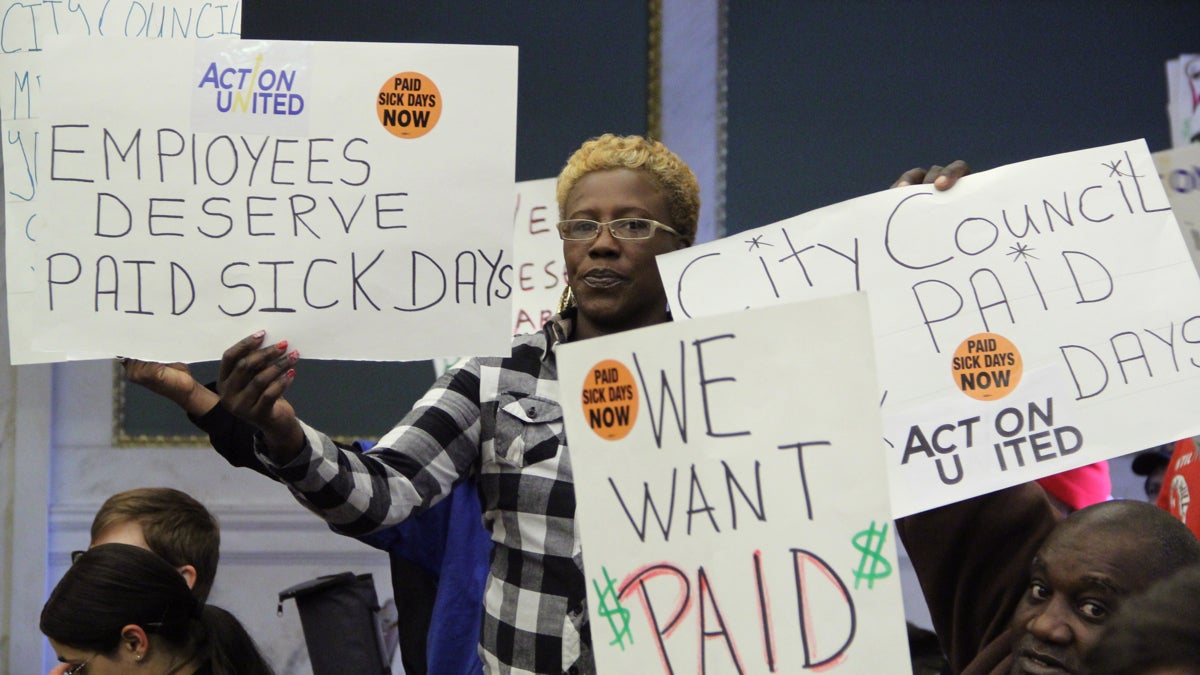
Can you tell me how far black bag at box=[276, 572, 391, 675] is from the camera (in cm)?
258

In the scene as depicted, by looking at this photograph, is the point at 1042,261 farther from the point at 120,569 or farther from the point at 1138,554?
the point at 120,569

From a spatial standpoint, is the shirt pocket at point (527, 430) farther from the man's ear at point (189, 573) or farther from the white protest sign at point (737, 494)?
the man's ear at point (189, 573)

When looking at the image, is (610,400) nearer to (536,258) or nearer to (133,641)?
(133,641)

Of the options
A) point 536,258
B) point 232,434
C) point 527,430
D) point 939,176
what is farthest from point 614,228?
point 536,258

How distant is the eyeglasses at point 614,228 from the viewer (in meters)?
1.87

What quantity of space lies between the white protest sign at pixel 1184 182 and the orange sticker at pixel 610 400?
1.46 m

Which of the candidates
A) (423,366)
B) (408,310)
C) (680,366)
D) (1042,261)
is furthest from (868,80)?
(680,366)

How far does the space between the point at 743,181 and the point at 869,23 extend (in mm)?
670

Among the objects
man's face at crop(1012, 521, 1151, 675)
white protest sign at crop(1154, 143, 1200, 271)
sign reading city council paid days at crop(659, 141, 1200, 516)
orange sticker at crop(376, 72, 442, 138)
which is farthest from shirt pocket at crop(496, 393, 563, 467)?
white protest sign at crop(1154, 143, 1200, 271)

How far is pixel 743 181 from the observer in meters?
4.35

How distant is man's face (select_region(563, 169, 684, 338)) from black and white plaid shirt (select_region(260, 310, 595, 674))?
0.31 feet

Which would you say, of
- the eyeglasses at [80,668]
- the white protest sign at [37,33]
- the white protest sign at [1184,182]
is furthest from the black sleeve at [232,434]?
the white protest sign at [1184,182]

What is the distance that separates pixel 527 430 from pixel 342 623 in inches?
39.3

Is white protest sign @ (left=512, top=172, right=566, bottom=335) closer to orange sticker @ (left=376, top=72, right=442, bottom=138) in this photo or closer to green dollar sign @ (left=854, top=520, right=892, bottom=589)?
orange sticker @ (left=376, top=72, right=442, bottom=138)
